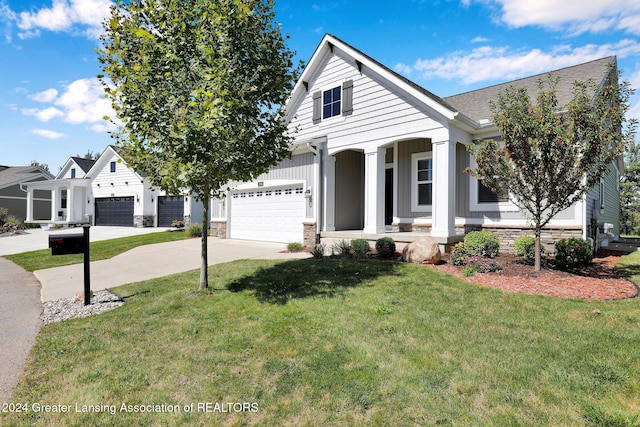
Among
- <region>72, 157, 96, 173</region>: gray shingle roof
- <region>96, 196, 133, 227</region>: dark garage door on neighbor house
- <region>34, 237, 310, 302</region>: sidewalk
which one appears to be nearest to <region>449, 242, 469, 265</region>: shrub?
<region>34, 237, 310, 302</region>: sidewalk

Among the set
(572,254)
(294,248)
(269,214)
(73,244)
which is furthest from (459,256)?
(269,214)

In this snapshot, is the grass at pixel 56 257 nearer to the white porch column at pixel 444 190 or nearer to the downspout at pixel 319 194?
the downspout at pixel 319 194

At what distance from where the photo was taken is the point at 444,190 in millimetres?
9594

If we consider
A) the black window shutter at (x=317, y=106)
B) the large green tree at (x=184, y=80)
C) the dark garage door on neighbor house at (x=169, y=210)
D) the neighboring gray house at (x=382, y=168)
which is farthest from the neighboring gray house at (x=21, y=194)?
the large green tree at (x=184, y=80)

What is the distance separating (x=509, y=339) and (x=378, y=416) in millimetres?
2177

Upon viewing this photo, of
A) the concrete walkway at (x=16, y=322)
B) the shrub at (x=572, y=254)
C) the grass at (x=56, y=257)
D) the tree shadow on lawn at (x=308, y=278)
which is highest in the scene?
the shrub at (x=572, y=254)

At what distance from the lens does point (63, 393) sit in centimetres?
317

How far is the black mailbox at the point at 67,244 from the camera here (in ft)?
18.8

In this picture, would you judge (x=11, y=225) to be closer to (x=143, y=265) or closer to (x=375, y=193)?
(x=143, y=265)

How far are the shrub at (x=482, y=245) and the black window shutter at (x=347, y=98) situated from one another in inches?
249

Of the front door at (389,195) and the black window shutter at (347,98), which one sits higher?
the black window shutter at (347,98)

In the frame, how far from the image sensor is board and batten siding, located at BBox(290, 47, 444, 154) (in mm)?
10477

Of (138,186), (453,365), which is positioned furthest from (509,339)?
(138,186)

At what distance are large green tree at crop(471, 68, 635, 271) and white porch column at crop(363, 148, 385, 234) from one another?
4166 mm
